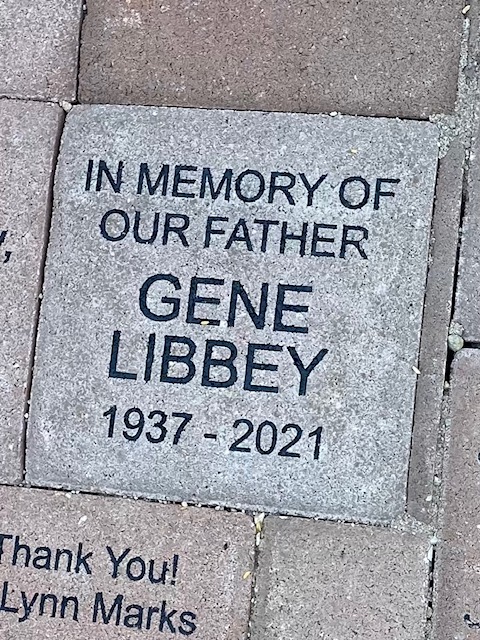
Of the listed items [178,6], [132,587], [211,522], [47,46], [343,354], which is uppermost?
[178,6]

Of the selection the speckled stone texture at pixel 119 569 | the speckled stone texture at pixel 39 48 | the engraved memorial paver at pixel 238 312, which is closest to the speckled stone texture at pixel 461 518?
the engraved memorial paver at pixel 238 312

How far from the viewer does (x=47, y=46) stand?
2279 mm

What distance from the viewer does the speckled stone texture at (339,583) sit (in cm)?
203

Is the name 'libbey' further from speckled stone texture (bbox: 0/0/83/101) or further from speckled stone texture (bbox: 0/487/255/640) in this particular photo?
speckled stone texture (bbox: 0/0/83/101)

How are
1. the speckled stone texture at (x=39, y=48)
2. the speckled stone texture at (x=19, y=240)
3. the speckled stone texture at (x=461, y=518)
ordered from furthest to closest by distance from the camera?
the speckled stone texture at (x=39, y=48) → the speckled stone texture at (x=19, y=240) → the speckled stone texture at (x=461, y=518)

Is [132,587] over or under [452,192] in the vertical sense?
under

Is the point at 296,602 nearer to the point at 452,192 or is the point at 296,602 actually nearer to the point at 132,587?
the point at 132,587

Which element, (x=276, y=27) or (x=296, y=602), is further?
(x=276, y=27)

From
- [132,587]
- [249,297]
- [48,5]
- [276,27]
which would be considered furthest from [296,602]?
[48,5]

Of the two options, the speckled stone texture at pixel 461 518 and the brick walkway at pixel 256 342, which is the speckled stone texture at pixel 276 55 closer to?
the brick walkway at pixel 256 342

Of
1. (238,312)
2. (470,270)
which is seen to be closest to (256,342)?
(238,312)

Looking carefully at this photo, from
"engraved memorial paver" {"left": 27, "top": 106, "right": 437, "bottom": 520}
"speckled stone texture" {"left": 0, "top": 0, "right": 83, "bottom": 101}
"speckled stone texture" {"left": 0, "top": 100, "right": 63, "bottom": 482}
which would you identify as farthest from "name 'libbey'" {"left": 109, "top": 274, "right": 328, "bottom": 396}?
"speckled stone texture" {"left": 0, "top": 0, "right": 83, "bottom": 101}

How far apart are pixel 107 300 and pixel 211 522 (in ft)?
2.21

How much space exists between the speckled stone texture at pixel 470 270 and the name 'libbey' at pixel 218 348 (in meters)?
0.39
